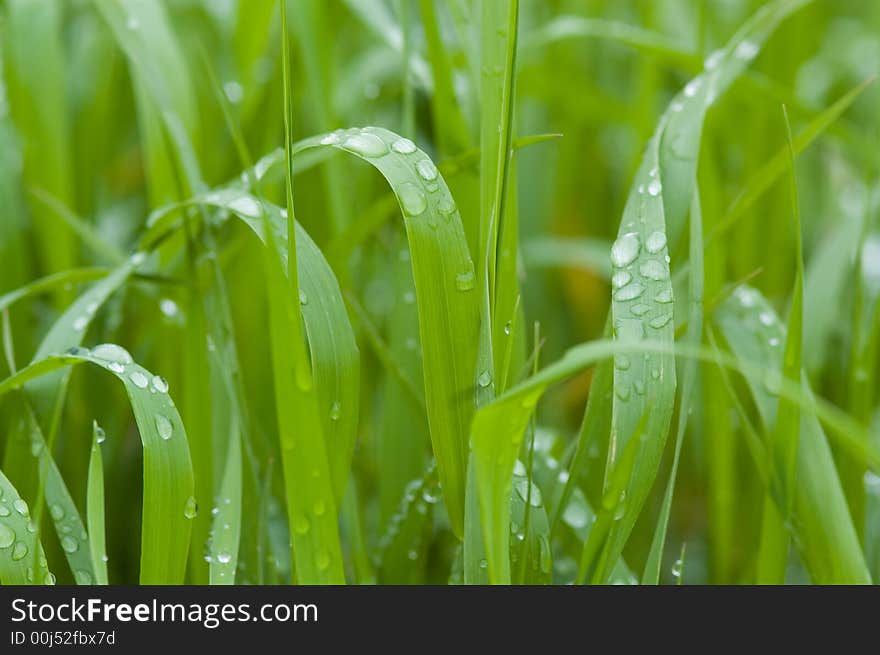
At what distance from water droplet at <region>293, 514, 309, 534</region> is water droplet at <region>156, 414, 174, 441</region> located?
0.09 m

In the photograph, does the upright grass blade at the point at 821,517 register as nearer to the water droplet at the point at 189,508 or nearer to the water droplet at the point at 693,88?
the water droplet at the point at 693,88

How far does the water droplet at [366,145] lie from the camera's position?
0.55 m

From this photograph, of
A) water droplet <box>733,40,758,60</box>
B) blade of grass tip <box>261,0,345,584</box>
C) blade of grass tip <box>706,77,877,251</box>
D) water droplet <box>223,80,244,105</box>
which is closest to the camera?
blade of grass tip <box>261,0,345,584</box>

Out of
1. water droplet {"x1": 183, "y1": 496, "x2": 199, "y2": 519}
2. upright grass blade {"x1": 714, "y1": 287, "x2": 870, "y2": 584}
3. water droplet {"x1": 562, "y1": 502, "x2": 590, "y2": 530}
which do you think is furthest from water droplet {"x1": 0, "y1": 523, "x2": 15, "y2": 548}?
upright grass blade {"x1": 714, "y1": 287, "x2": 870, "y2": 584}

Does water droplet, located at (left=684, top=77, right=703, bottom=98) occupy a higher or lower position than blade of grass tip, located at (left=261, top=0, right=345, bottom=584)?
higher

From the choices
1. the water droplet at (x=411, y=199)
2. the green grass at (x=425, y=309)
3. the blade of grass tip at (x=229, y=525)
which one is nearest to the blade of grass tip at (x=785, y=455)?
the green grass at (x=425, y=309)

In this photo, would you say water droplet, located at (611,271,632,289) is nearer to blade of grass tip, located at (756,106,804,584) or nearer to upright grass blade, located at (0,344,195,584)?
blade of grass tip, located at (756,106,804,584)

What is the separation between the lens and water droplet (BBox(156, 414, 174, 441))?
1.73 feet

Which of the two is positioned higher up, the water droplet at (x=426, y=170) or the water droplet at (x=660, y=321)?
the water droplet at (x=426, y=170)

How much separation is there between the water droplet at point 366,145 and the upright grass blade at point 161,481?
0.63 ft

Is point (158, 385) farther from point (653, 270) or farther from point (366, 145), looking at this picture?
point (653, 270)

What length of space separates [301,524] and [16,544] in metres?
0.18
